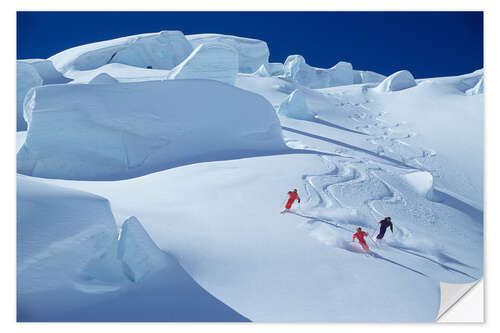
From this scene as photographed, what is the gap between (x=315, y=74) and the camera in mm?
36062

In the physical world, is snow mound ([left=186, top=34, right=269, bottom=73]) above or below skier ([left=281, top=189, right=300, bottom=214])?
above

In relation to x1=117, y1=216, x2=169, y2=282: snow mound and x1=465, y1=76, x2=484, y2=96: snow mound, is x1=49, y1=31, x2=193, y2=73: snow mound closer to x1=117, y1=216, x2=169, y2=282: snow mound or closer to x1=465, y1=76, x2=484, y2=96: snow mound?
x1=465, y1=76, x2=484, y2=96: snow mound

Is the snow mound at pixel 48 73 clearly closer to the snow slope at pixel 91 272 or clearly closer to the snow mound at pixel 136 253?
the snow slope at pixel 91 272

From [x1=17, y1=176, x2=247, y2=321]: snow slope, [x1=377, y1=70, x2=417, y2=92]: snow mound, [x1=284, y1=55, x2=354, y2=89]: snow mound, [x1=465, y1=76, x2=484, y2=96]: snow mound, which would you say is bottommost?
[x1=17, y1=176, x2=247, y2=321]: snow slope

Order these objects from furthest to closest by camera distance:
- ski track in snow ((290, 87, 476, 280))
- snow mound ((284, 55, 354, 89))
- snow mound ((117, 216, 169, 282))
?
snow mound ((284, 55, 354, 89))
ski track in snow ((290, 87, 476, 280))
snow mound ((117, 216, 169, 282))

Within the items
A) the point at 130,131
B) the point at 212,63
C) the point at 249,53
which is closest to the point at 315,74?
the point at 249,53

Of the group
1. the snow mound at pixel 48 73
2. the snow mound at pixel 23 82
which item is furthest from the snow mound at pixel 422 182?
the snow mound at pixel 48 73

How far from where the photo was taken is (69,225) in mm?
3701

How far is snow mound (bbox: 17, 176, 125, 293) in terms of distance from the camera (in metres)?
3.38

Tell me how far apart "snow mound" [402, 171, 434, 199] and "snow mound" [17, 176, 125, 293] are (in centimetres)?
588

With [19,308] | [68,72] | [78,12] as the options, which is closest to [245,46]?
[68,72]

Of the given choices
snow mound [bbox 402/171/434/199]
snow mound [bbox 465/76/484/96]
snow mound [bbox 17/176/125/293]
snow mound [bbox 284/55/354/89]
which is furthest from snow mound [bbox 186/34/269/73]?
snow mound [bbox 17/176/125/293]

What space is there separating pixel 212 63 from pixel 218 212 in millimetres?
10189

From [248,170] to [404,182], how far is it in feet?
10.9
